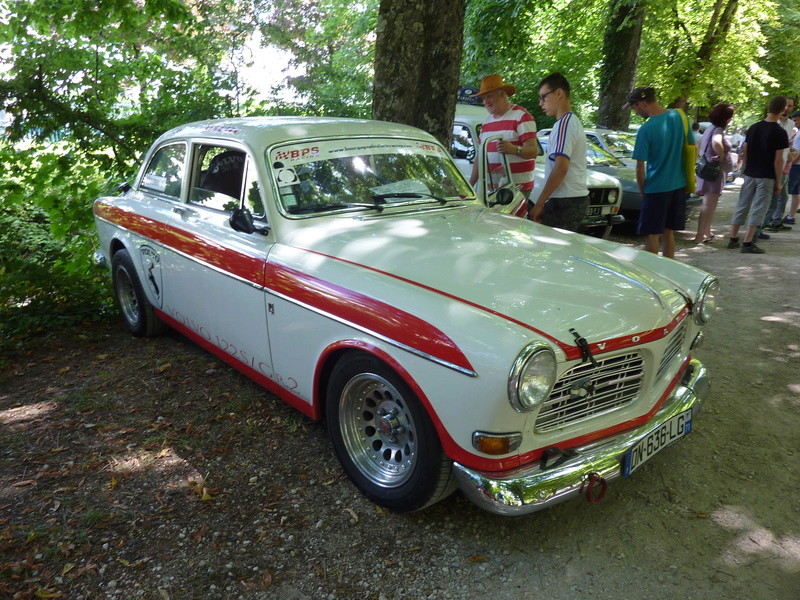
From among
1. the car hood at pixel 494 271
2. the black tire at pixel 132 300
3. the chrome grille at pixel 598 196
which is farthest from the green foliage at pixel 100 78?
the chrome grille at pixel 598 196

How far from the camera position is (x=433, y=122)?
21.0 ft

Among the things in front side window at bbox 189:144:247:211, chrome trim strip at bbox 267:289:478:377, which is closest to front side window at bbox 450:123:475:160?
front side window at bbox 189:144:247:211

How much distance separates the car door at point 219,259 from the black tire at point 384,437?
0.70 meters

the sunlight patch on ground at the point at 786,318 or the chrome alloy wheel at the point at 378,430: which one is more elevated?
the chrome alloy wheel at the point at 378,430

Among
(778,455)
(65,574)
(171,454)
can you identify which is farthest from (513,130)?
(65,574)

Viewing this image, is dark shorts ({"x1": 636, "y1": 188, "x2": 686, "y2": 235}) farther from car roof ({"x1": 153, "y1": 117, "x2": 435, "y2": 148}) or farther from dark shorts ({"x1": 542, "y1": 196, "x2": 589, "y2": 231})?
car roof ({"x1": 153, "y1": 117, "x2": 435, "y2": 148})

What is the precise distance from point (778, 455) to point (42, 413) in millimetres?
4627

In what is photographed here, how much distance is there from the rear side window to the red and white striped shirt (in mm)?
2593

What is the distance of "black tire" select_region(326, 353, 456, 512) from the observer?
9.18 ft

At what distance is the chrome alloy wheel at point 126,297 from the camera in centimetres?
553

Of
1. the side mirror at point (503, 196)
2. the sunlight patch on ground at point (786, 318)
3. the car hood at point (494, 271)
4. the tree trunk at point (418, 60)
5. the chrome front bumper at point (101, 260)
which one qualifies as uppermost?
the tree trunk at point (418, 60)

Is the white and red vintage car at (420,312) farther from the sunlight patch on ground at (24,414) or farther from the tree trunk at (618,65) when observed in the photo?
the tree trunk at (618,65)

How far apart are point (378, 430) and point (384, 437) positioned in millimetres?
45

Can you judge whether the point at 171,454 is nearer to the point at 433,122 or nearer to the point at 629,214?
the point at 433,122
